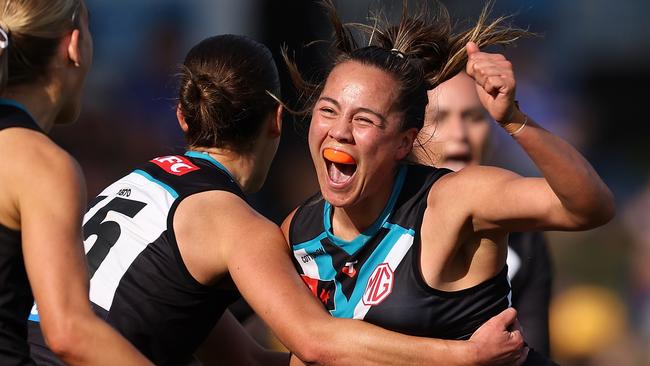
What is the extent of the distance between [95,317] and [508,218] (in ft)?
3.88

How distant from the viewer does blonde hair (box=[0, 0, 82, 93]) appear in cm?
297

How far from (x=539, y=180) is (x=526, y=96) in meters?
5.60

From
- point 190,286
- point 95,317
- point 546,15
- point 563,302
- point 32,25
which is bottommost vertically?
point 563,302

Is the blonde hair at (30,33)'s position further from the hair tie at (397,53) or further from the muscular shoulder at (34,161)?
the hair tie at (397,53)

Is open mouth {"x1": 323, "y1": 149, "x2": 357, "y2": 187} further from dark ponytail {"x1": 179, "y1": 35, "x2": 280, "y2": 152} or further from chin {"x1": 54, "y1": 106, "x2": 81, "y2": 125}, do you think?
chin {"x1": 54, "y1": 106, "x2": 81, "y2": 125}

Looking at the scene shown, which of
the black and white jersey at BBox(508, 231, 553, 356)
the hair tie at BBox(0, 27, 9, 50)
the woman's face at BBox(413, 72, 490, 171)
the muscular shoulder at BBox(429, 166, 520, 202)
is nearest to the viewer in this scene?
the hair tie at BBox(0, 27, 9, 50)

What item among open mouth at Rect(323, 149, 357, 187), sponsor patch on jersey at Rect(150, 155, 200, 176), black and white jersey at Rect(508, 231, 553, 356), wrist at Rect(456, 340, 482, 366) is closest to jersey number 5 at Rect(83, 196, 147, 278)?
sponsor patch on jersey at Rect(150, 155, 200, 176)

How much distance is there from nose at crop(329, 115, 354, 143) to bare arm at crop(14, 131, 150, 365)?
1018 mm

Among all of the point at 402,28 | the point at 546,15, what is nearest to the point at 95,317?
the point at 402,28

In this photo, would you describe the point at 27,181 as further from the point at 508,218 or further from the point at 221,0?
the point at 221,0

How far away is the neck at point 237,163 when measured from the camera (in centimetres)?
393

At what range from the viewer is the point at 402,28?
156 inches

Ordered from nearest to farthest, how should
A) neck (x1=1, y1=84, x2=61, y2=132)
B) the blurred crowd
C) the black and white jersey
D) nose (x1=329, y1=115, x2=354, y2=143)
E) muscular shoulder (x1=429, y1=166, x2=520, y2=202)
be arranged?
neck (x1=1, y1=84, x2=61, y2=132)
muscular shoulder (x1=429, y1=166, x2=520, y2=202)
nose (x1=329, y1=115, x2=354, y2=143)
the black and white jersey
the blurred crowd

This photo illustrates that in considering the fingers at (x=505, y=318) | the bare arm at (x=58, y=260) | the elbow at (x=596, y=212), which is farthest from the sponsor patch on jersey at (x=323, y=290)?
the bare arm at (x=58, y=260)
